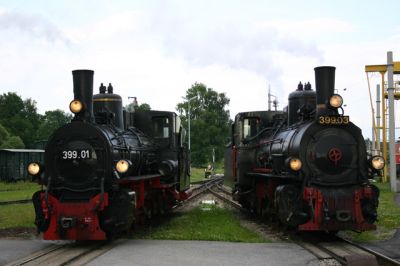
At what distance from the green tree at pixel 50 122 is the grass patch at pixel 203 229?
256 ft

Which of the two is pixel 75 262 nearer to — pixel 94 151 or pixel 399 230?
pixel 94 151

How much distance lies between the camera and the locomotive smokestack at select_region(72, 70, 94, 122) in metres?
10.8

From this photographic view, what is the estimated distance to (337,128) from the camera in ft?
35.5

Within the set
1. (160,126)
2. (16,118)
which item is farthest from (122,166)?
(16,118)

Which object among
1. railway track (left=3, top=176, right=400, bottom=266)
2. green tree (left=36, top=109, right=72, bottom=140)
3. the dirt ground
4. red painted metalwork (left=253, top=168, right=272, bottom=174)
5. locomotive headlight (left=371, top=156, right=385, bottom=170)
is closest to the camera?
railway track (left=3, top=176, right=400, bottom=266)

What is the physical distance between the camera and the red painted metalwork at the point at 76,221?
10.0 meters

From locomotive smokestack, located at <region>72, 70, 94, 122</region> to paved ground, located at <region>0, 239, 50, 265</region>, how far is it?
274 cm

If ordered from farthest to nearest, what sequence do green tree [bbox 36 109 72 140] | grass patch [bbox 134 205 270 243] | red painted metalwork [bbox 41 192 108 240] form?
green tree [bbox 36 109 72 140]
grass patch [bbox 134 205 270 243]
red painted metalwork [bbox 41 192 108 240]

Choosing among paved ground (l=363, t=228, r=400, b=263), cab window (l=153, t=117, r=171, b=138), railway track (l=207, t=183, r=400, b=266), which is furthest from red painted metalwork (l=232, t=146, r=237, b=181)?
paved ground (l=363, t=228, r=400, b=263)

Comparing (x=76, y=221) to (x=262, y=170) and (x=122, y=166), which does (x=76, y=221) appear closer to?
(x=122, y=166)

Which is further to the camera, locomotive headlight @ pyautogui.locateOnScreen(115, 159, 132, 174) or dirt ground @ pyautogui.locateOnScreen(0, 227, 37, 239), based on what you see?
dirt ground @ pyautogui.locateOnScreen(0, 227, 37, 239)

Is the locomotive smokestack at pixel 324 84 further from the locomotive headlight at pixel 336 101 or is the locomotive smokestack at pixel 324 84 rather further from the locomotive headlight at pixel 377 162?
the locomotive headlight at pixel 377 162

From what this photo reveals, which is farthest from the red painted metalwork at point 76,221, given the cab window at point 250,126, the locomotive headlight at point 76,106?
the cab window at point 250,126

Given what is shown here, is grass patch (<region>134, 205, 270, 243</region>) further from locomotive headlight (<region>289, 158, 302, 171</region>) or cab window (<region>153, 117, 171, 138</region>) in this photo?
cab window (<region>153, 117, 171, 138</region>)
